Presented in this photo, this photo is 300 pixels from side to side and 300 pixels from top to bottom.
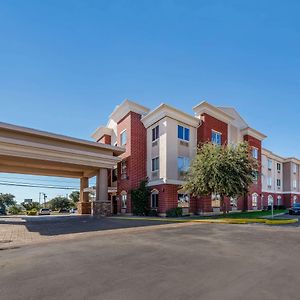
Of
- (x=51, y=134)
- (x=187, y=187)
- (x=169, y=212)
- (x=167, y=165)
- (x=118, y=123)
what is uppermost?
(x=118, y=123)

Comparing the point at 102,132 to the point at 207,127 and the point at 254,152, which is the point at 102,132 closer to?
the point at 207,127

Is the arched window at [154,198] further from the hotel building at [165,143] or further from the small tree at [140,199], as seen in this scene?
the small tree at [140,199]

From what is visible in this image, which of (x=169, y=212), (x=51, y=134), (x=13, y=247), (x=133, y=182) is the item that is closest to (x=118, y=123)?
(x=133, y=182)

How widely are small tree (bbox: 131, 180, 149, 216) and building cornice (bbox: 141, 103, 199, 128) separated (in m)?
6.73

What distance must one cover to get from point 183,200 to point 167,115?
8.70 meters

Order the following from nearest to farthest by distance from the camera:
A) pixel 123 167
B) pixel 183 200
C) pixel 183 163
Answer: pixel 183 200
pixel 183 163
pixel 123 167

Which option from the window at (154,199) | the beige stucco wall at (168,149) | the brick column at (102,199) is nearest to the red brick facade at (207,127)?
the beige stucco wall at (168,149)

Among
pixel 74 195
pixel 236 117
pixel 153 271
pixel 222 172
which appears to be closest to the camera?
pixel 153 271

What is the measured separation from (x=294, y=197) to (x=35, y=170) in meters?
43.0

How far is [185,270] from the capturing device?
7141mm

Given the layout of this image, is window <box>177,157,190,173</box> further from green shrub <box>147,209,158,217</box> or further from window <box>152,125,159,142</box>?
green shrub <box>147,209,158,217</box>

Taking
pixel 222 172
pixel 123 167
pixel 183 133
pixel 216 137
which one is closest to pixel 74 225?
pixel 222 172

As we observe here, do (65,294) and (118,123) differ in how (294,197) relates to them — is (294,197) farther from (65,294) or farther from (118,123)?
(65,294)

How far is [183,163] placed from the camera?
30062 millimetres
